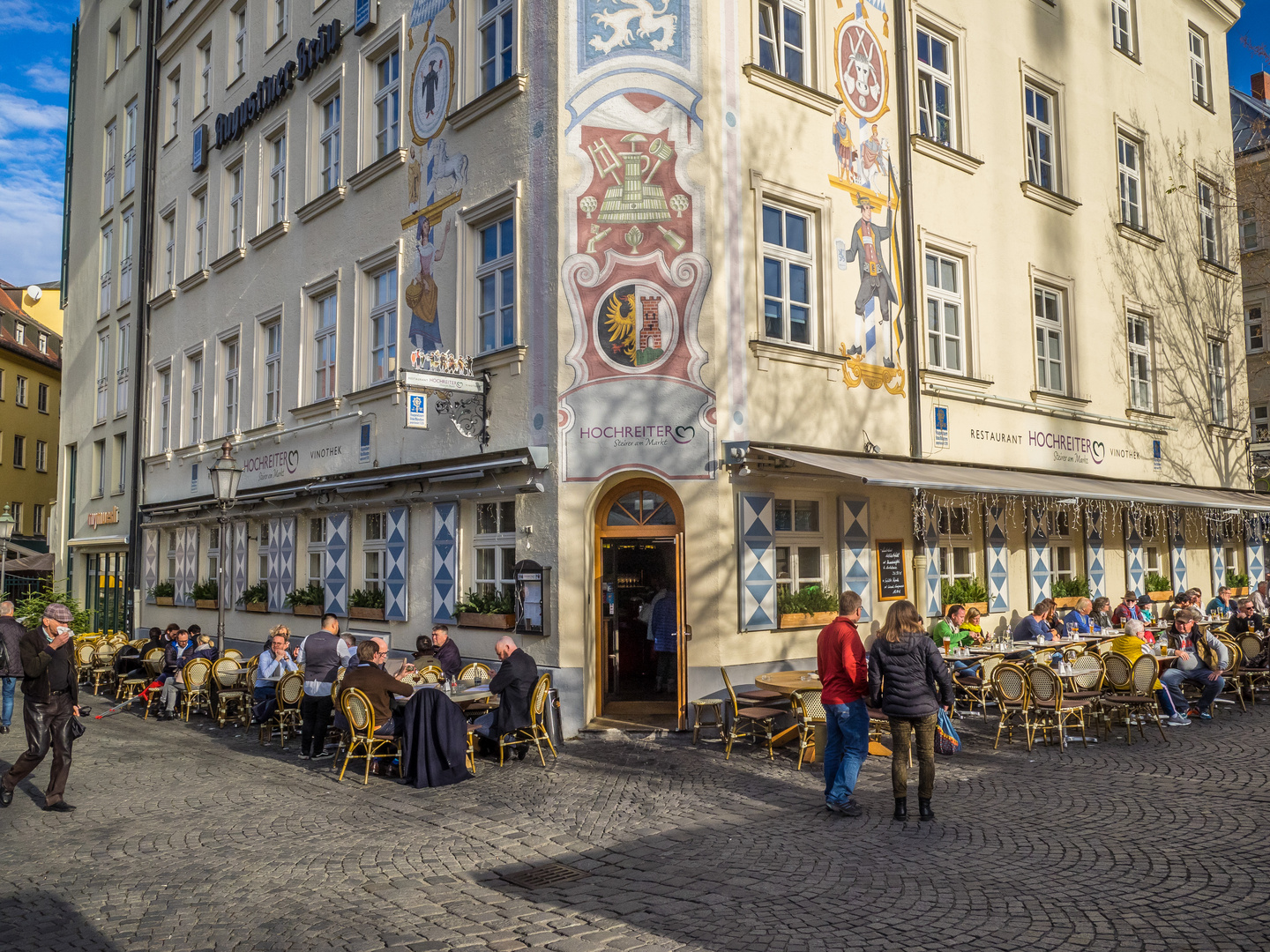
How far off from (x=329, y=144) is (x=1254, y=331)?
2380cm

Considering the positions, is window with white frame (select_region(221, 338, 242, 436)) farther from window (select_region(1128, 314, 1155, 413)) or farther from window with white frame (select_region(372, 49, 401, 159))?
window (select_region(1128, 314, 1155, 413))

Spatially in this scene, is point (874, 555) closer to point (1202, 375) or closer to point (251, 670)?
point (251, 670)

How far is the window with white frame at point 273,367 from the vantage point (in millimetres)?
17594

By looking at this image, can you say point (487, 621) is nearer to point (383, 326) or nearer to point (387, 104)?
point (383, 326)

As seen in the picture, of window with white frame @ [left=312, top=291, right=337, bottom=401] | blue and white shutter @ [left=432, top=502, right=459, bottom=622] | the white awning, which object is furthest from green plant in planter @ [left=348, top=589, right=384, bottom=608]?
the white awning

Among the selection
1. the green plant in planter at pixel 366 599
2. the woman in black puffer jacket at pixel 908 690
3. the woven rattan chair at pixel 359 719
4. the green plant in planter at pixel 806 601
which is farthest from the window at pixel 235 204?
the woman in black puffer jacket at pixel 908 690

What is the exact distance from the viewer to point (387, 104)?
49.9 ft

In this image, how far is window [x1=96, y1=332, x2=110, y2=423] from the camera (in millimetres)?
25203

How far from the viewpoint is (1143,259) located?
1808 centimetres

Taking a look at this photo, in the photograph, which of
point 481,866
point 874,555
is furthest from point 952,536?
point 481,866

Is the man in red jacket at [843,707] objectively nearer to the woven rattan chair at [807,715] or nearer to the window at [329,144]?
the woven rattan chair at [807,715]

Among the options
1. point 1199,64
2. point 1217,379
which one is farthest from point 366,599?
point 1199,64

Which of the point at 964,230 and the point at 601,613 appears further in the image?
the point at 964,230

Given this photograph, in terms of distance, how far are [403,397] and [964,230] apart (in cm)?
839
